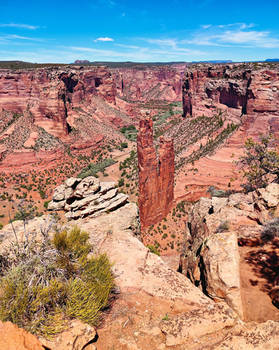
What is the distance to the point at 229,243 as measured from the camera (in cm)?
1057

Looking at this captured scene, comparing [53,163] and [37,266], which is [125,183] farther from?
[37,266]

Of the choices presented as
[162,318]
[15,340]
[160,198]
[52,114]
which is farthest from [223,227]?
[52,114]

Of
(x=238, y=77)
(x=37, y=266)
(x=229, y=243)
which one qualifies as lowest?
(x=229, y=243)

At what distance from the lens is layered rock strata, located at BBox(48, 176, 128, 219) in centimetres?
1834

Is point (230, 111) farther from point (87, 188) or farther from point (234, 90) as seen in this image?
point (87, 188)

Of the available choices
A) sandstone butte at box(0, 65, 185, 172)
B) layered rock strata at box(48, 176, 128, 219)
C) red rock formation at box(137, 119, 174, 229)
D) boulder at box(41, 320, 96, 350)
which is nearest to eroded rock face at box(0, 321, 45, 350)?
boulder at box(41, 320, 96, 350)

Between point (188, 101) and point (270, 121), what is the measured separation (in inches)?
1281

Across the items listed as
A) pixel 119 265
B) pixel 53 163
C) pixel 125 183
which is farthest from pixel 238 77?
pixel 119 265

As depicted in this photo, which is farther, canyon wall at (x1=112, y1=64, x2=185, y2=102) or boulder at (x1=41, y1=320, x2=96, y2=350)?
canyon wall at (x1=112, y1=64, x2=185, y2=102)

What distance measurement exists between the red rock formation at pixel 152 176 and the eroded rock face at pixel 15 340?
83.2ft

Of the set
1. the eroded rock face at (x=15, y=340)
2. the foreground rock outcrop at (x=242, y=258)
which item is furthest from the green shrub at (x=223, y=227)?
the eroded rock face at (x=15, y=340)

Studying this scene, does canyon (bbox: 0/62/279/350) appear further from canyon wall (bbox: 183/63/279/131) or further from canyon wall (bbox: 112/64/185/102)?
canyon wall (bbox: 112/64/185/102)

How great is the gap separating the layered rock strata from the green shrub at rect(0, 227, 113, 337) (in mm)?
9295

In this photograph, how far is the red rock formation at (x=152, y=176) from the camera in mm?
29688
